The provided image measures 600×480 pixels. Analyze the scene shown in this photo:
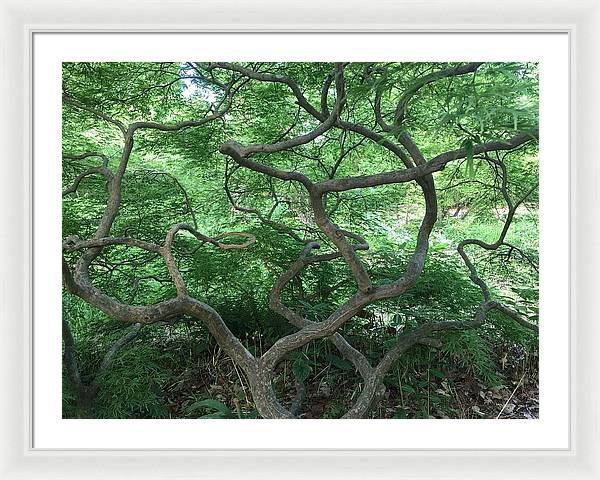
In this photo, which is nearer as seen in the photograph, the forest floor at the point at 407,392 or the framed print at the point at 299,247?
the framed print at the point at 299,247

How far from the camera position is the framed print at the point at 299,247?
927mm

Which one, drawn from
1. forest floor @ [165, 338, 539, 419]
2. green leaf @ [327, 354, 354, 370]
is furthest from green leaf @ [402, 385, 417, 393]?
green leaf @ [327, 354, 354, 370]

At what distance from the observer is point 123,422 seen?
1.02m

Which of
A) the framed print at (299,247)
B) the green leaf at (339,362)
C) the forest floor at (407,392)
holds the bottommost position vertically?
the forest floor at (407,392)

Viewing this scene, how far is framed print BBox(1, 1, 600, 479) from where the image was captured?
3.04 feet

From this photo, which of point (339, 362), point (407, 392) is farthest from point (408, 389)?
point (339, 362)

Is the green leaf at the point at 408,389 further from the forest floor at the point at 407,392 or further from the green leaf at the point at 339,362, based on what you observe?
the green leaf at the point at 339,362

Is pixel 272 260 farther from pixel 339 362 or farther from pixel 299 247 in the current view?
pixel 339 362

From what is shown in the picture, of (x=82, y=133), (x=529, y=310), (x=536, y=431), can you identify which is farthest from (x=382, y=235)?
(x=536, y=431)

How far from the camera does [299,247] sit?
7.80 ft

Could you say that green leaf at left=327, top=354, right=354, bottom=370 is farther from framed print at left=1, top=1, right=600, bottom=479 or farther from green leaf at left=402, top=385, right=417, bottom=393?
green leaf at left=402, top=385, right=417, bottom=393

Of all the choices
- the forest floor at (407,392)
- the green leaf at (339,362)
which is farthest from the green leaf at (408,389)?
the green leaf at (339,362)

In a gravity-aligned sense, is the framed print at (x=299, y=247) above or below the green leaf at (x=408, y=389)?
above
